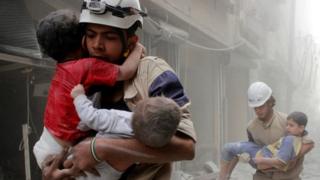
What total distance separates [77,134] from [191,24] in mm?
8025

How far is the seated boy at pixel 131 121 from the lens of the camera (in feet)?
5.58

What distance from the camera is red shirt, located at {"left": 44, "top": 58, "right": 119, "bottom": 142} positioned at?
6.32 feet

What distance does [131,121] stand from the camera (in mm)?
1765

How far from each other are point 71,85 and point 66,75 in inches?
2.0

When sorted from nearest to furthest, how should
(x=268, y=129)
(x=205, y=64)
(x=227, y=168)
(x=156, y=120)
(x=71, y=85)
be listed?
(x=156, y=120) < (x=71, y=85) < (x=268, y=129) < (x=227, y=168) < (x=205, y=64)

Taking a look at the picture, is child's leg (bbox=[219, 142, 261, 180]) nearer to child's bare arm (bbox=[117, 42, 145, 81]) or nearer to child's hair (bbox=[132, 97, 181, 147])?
child's bare arm (bbox=[117, 42, 145, 81])

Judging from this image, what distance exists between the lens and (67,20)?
2.04 m

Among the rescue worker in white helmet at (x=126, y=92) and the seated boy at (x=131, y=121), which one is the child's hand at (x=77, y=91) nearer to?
the seated boy at (x=131, y=121)

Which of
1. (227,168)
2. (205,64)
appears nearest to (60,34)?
(227,168)

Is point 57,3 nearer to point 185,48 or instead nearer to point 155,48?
point 155,48

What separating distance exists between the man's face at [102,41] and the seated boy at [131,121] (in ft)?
0.57

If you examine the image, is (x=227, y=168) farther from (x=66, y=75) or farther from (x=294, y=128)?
(x=66, y=75)

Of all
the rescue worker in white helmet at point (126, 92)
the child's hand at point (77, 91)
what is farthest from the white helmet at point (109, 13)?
the child's hand at point (77, 91)

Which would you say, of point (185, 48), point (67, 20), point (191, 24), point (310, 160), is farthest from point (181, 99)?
point (310, 160)
